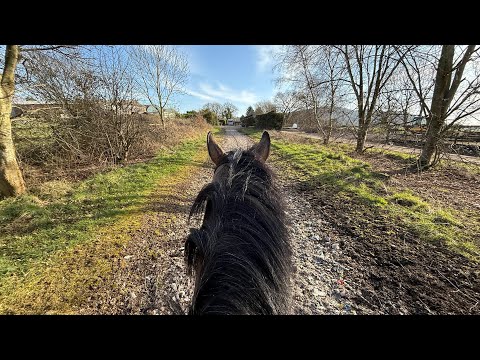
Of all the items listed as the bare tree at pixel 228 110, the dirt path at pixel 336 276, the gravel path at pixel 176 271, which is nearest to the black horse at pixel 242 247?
the gravel path at pixel 176 271

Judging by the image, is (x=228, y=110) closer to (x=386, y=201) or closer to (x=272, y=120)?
(x=272, y=120)

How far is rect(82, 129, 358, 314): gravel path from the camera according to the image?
2.69 meters

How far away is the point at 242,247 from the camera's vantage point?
1.29m

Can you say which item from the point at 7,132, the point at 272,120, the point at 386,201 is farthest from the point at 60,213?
the point at 272,120

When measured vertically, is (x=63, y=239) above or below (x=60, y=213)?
below

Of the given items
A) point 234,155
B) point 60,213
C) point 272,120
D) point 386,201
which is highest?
point 272,120

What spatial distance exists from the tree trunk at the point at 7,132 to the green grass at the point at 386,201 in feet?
27.6

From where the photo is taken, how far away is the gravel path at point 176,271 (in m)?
2.69

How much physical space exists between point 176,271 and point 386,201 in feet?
17.4

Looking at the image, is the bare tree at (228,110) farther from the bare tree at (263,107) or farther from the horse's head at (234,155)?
the horse's head at (234,155)

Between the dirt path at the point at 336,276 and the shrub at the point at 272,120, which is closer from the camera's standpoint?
the dirt path at the point at 336,276

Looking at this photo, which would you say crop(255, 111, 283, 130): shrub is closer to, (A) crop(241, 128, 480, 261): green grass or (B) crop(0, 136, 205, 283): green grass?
(A) crop(241, 128, 480, 261): green grass

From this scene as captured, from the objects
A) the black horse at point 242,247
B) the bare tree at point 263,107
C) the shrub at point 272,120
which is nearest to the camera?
the black horse at point 242,247
